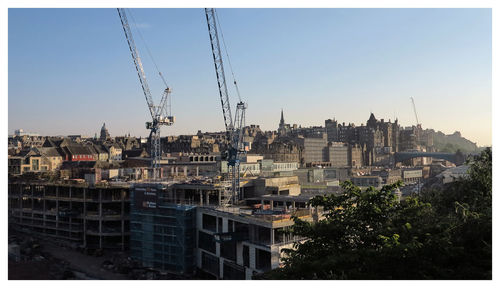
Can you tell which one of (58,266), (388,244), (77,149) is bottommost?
(58,266)

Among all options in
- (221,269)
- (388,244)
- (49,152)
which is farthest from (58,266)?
(49,152)

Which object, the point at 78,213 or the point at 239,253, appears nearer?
the point at 239,253

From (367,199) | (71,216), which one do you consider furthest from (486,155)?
(71,216)

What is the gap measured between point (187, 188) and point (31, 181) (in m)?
30.5

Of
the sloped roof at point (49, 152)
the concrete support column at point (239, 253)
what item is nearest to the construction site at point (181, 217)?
the concrete support column at point (239, 253)

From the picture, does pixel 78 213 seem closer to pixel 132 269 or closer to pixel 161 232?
pixel 132 269

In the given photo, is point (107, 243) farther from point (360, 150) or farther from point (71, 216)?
point (360, 150)

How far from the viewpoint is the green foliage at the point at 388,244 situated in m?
16.6

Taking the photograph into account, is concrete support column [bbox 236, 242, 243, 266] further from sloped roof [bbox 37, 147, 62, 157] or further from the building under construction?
sloped roof [bbox 37, 147, 62, 157]

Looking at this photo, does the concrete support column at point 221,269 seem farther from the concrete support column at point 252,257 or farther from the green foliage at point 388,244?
the green foliage at point 388,244

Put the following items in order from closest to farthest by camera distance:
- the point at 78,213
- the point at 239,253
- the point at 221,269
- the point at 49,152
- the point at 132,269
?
the point at 239,253, the point at 221,269, the point at 132,269, the point at 78,213, the point at 49,152

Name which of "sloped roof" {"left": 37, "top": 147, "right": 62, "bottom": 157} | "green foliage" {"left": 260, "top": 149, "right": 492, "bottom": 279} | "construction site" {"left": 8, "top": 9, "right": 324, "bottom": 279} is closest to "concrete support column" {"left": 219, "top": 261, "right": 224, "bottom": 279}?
"construction site" {"left": 8, "top": 9, "right": 324, "bottom": 279}

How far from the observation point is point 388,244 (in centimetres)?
1717

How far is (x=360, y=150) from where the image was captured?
634 ft
